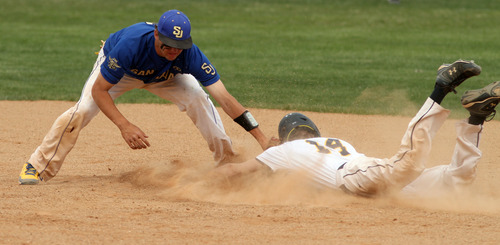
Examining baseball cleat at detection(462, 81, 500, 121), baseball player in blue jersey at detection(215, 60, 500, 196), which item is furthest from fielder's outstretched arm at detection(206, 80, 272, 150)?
baseball cleat at detection(462, 81, 500, 121)

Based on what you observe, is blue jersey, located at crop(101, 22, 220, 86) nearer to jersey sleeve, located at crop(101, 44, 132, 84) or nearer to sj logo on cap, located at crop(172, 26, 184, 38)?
jersey sleeve, located at crop(101, 44, 132, 84)

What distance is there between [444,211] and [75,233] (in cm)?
290

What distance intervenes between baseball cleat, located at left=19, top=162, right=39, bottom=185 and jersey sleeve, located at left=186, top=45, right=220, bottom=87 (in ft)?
5.78

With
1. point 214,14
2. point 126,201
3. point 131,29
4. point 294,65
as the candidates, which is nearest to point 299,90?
point 294,65

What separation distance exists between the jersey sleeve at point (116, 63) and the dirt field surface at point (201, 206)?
41.8 inches

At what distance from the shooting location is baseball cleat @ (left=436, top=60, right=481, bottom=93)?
5.76 metres

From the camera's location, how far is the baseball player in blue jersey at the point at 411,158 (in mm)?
5805

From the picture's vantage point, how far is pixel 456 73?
580 cm

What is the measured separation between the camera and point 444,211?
583 cm

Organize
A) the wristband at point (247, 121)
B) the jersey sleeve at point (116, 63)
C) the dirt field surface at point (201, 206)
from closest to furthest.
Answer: the dirt field surface at point (201, 206), the jersey sleeve at point (116, 63), the wristband at point (247, 121)

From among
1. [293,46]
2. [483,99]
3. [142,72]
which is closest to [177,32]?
[142,72]

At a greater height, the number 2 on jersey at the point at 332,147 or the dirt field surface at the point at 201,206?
the number 2 on jersey at the point at 332,147

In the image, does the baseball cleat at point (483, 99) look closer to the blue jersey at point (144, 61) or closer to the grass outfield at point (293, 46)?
the blue jersey at point (144, 61)

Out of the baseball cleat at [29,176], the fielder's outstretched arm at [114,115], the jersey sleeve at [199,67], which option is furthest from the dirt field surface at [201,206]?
the jersey sleeve at [199,67]
